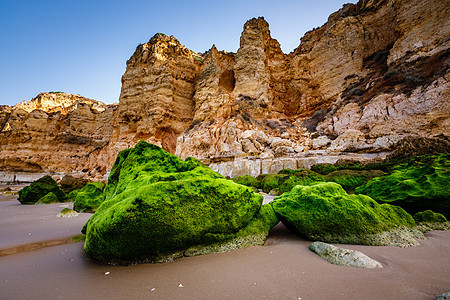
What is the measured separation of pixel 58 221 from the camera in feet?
15.6

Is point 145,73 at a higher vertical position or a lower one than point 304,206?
higher

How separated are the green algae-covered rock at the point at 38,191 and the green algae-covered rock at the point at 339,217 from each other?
12.5 m

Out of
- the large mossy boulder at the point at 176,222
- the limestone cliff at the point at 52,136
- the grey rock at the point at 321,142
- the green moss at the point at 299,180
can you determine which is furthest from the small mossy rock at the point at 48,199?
the limestone cliff at the point at 52,136

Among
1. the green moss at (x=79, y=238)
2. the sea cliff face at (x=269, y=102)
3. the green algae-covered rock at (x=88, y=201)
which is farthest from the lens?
the sea cliff face at (x=269, y=102)

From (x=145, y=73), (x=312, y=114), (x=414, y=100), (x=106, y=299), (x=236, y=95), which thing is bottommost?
(x=106, y=299)

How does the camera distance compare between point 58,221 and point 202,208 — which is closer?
point 202,208

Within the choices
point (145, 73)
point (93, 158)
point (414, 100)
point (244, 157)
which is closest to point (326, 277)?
point (244, 157)

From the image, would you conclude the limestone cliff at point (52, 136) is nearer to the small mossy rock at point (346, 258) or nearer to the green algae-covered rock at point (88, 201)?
the green algae-covered rock at point (88, 201)

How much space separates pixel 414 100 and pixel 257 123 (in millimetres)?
15889

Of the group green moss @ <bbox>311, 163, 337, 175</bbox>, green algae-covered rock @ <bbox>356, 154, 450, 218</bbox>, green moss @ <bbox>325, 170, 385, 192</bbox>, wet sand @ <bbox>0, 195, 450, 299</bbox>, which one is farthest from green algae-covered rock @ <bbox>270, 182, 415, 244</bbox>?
green moss @ <bbox>311, 163, 337, 175</bbox>

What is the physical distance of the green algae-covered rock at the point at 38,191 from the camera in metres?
9.35

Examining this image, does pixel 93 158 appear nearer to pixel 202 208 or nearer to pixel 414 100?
pixel 202 208

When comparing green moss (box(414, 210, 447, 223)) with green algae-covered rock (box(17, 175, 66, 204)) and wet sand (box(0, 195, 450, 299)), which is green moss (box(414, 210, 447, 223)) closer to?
wet sand (box(0, 195, 450, 299))

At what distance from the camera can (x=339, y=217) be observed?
2990 mm
